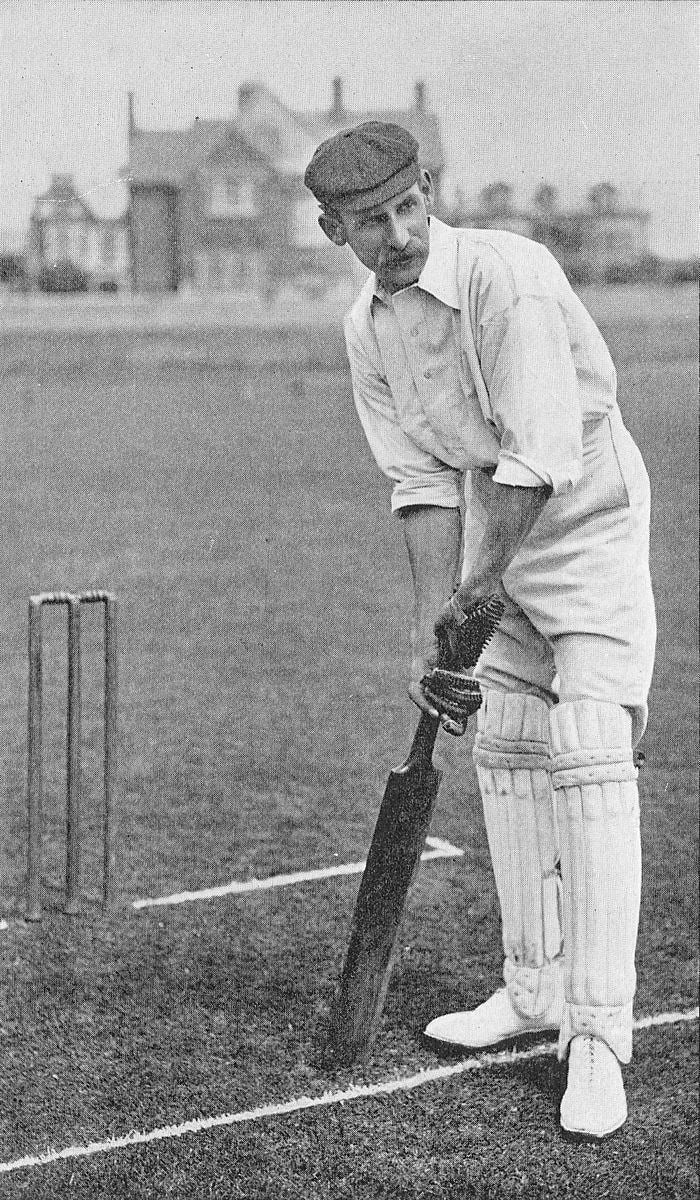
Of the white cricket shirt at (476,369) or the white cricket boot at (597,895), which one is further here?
the white cricket boot at (597,895)

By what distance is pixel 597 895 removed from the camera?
302cm

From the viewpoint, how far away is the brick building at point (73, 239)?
4367 millimetres

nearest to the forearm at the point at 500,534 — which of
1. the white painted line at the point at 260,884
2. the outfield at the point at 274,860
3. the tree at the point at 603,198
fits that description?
the outfield at the point at 274,860

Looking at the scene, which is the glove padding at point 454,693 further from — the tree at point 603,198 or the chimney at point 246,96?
the tree at point 603,198

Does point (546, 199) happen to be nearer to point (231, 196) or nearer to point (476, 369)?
point (231, 196)

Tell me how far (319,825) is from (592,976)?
70.8 inches

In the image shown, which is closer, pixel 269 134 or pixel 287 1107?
pixel 287 1107

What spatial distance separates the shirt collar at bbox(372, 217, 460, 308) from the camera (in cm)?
286

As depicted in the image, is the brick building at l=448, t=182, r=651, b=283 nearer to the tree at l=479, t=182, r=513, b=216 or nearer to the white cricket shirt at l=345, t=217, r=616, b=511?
the tree at l=479, t=182, r=513, b=216

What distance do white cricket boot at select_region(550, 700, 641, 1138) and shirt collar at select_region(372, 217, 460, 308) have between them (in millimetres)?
769

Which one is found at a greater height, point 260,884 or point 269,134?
point 269,134

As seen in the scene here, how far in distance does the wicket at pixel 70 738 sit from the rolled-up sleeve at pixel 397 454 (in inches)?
34.4

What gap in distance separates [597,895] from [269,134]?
2518 millimetres

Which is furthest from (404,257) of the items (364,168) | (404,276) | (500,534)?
(500,534)
